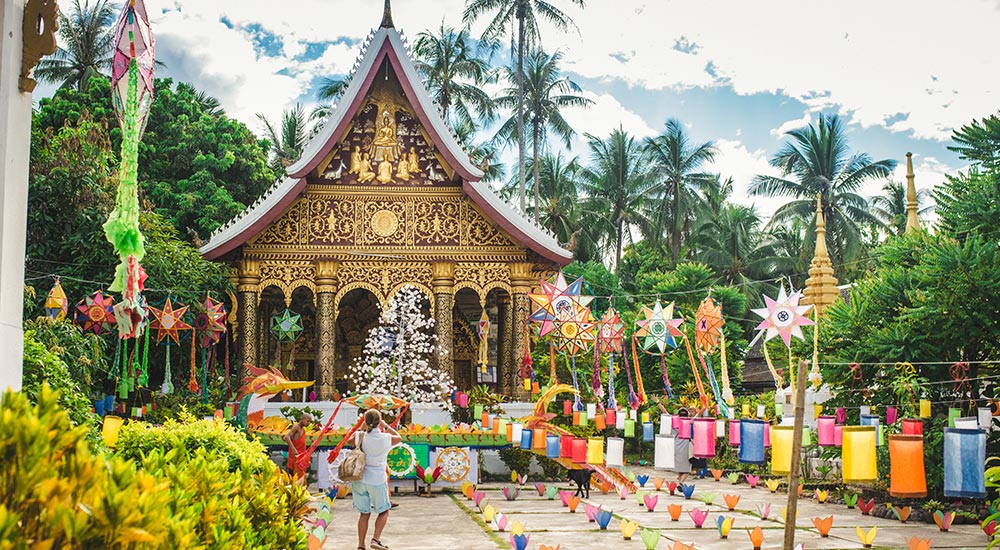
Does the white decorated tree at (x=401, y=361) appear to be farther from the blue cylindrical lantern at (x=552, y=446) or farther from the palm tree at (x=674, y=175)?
the palm tree at (x=674, y=175)

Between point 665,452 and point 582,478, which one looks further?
point 582,478

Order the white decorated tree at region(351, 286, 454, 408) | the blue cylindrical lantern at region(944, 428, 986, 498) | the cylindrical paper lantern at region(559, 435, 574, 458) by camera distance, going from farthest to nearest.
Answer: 1. the white decorated tree at region(351, 286, 454, 408)
2. the cylindrical paper lantern at region(559, 435, 574, 458)
3. the blue cylindrical lantern at region(944, 428, 986, 498)

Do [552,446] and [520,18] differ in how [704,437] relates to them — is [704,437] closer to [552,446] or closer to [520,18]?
[552,446]

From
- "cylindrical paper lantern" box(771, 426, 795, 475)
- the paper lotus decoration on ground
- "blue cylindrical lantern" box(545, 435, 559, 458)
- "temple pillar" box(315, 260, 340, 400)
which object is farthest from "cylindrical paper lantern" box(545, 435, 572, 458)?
"cylindrical paper lantern" box(771, 426, 795, 475)

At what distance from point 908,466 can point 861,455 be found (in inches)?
17.5

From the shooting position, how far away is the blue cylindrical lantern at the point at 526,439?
Answer: 1536cm

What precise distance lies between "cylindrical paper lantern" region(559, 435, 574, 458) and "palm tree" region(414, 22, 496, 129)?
81.6 ft

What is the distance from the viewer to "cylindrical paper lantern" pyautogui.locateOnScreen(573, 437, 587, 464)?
13758 mm

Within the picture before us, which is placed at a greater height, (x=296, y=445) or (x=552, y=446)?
(x=296, y=445)

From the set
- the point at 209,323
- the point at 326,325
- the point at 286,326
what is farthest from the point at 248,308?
the point at 326,325

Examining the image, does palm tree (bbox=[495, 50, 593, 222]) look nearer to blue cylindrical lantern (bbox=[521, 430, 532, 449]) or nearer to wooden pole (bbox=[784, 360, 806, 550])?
blue cylindrical lantern (bbox=[521, 430, 532, 449])

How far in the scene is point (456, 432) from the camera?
1652 cm

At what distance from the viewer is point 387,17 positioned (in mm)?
20625

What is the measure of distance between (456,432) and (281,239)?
646 cm
